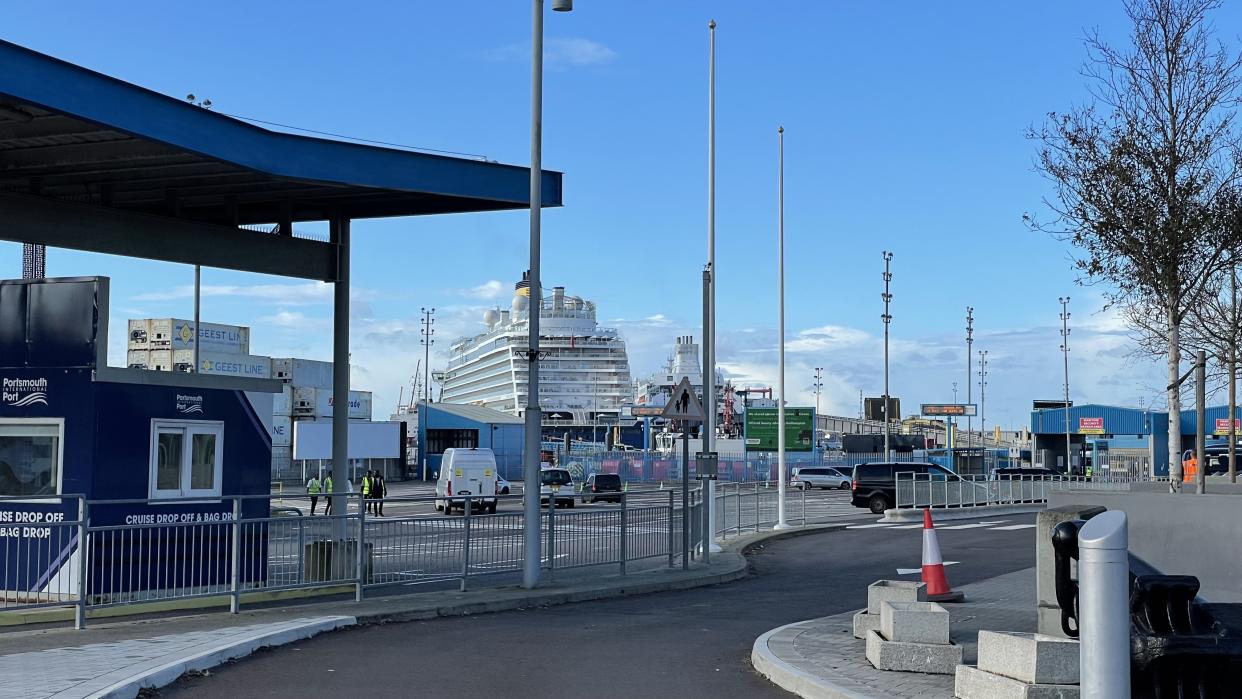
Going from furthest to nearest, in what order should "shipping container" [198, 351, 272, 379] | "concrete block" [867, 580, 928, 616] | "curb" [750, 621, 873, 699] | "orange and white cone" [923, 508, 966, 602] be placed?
"shipping container" [198, 351, 272, 379]
"orange and white cone" [923, 508, 966, 602]
"concrete block" [867, 580, 928, 616]
"curb" [750, 621, 873, 699]

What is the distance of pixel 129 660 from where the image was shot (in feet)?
32.2

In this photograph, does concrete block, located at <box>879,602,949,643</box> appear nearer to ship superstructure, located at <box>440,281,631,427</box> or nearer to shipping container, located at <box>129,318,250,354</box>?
shipping container, located at <box>129,318,250,354</box>

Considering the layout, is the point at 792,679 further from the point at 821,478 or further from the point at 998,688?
the point at 821,478

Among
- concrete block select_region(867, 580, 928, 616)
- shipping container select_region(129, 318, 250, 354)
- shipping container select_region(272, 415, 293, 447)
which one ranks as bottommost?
concrete block select_region(867, 580, 928, 616)

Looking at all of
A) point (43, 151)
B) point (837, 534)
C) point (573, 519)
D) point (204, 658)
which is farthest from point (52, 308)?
point (837, 534)

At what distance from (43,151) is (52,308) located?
179 cm

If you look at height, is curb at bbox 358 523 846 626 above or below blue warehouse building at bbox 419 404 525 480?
below

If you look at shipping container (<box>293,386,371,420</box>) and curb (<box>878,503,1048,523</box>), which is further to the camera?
shipping container (<box>293,386,371,420</box>)

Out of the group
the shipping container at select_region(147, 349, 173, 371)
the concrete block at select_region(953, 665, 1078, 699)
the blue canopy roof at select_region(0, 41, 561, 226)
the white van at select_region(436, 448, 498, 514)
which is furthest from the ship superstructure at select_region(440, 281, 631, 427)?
the concrete block at select_region(953, 665, 1078, 699)

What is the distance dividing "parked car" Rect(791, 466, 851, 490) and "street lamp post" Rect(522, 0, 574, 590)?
174 ft

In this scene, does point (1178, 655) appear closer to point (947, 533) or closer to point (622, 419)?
point (947, 533)

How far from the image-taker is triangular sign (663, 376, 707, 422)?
1912 cm

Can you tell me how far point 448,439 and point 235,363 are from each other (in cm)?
1539

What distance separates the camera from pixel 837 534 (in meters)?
30.7
